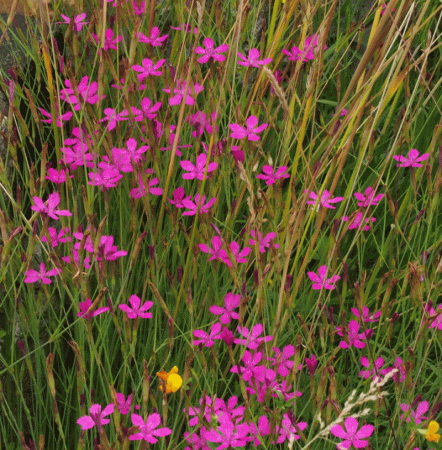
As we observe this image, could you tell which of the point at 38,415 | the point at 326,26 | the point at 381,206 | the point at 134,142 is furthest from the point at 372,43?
the point at 38,415

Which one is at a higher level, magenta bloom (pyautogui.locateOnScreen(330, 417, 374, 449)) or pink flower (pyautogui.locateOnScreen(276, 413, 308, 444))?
magenta bloom (pyautogui.locateOnScreen(330, 417, 374, 449))

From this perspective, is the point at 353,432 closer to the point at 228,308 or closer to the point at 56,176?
the point at 228,308

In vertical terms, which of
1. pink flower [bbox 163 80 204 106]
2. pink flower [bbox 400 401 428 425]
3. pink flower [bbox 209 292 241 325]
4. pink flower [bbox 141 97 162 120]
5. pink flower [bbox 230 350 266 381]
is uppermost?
pink flower [bbox 163 80 204 106]

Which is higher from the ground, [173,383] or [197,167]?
[197,167]

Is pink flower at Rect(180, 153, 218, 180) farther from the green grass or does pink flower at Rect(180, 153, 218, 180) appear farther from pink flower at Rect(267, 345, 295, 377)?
pink flower at Rect(267, 345, 295, 377)

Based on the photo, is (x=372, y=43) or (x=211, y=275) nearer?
(x=372, y=43)

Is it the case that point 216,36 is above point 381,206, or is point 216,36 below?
above

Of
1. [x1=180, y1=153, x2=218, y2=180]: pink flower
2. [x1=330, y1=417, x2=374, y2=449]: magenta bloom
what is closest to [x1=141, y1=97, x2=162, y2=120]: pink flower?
[x1=180, y1=153, x2=218, y2=180]: pink flower

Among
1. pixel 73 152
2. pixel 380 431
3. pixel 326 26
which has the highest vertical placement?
pixel 326 26

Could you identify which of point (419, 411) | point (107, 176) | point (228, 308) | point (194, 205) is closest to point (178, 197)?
point (194, 205)

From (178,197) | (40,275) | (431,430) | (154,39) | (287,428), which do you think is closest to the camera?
(431,430)

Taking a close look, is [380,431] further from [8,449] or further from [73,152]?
[73,152]
